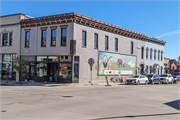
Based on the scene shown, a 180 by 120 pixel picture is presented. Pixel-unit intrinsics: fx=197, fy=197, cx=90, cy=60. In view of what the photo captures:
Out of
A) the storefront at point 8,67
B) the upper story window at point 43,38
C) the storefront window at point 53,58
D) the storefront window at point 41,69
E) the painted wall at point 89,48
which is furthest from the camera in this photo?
the storefront at point 8,67

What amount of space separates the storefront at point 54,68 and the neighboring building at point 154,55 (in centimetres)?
2269

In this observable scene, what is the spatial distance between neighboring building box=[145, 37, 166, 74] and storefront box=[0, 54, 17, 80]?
1091 inches

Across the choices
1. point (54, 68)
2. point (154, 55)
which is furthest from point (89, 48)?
point (154, 55)

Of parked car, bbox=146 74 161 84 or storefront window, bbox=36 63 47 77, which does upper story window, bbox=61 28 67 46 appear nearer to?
storefront window, bbox=36 63 47 77

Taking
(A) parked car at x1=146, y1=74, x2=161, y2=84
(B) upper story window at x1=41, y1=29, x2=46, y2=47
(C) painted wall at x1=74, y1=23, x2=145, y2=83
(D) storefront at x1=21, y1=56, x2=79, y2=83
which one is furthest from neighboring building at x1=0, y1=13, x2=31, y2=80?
(A) parked car at x1=146, y1=74, x2=161, y2=84

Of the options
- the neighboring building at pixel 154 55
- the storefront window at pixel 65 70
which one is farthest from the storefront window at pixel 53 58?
the neighboring building at pixel 154 55

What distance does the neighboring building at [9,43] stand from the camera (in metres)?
30.2

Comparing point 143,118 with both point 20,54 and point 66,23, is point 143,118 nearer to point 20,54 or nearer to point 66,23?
point 66,23

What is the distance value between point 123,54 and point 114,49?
3.12 m

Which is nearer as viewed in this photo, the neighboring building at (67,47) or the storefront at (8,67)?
the neighboring building at (67,47)

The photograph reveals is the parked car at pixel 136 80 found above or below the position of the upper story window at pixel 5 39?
below

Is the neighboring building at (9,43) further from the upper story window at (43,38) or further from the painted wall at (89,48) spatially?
the painted wall at (89,48)

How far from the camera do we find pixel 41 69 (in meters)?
28.3

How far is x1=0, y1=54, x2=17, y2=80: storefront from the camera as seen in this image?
30297 millimetres
